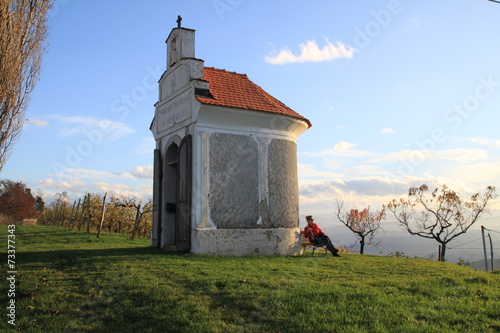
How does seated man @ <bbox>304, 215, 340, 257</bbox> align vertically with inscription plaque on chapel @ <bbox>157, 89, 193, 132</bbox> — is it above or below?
below

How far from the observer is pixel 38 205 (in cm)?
7250

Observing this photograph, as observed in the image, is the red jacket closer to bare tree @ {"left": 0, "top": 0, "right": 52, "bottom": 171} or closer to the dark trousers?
the dark trousers

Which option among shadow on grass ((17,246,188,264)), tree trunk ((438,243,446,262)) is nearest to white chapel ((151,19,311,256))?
shadow on grass ((17,246,188,264))

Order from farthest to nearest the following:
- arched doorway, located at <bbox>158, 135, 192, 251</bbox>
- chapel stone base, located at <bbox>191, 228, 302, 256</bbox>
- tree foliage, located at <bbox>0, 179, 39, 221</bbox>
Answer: tree foliage, located at <bbox>0, 179, 39, 221</bbox> < arched doorway, located at <bbox>158, 135, 192, 251</bbox> < chapel stone base, located at <bbox>191, 228, 302, 256</bbox>

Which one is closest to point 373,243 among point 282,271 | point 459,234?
point 459,234

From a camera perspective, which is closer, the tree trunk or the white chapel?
the white chapel

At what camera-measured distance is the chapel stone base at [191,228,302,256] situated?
12.1 m

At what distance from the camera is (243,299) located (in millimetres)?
6402

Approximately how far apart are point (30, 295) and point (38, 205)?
2951 inches

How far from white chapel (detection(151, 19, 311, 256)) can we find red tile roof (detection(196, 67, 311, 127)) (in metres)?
0.04

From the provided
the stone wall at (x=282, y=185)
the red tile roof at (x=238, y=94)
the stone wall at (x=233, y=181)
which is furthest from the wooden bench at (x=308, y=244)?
the red tile roof at (x=238, y=94)

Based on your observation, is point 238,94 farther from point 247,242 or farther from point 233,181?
point 247,242

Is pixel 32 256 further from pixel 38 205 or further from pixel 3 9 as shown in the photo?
pixel 38 205


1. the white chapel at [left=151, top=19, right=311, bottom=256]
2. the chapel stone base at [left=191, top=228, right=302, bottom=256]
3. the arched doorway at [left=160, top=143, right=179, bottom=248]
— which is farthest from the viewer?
the arched doorway at [left=160, top=143, right=179, bottom=248]
